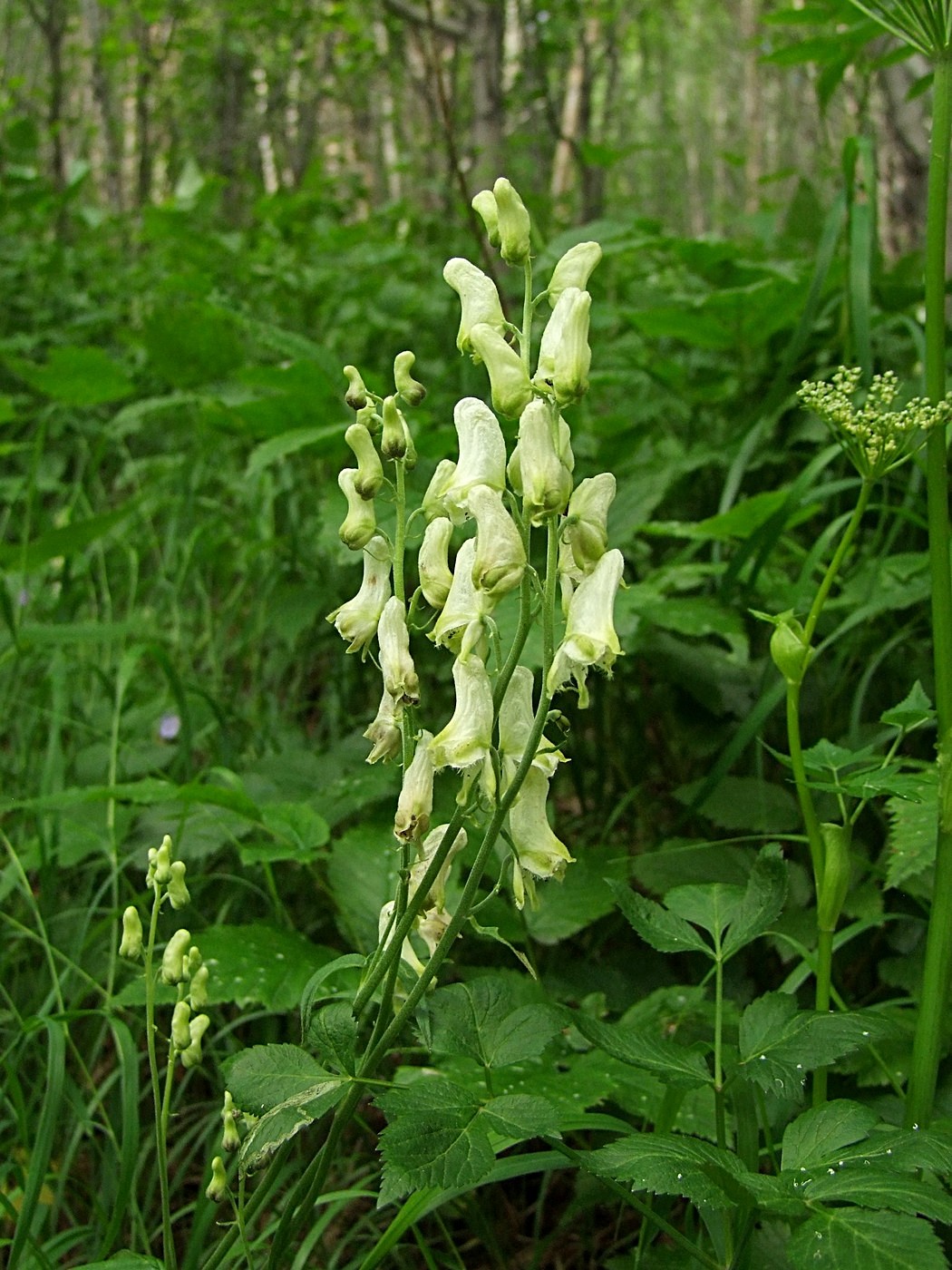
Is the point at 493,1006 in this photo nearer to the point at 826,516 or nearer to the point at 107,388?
the point at 826,516

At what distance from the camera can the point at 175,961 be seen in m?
1.15

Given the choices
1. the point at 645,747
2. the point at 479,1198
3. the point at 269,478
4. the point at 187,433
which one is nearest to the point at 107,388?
the point at 269,478

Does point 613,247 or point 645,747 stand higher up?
point 613,247

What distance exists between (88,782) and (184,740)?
1.13 feet

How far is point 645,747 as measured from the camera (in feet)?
7.63

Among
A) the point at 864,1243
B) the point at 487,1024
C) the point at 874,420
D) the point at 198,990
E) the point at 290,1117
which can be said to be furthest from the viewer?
the point at 874,420

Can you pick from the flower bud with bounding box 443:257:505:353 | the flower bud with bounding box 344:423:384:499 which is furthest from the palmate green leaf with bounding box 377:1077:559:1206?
the flower bud with bounding box 443:257:505:353

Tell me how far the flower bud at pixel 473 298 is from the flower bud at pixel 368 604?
0.22 m

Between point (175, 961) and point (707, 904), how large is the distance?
58cm

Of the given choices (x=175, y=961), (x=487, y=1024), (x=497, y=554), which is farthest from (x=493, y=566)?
(x=175, y=961)

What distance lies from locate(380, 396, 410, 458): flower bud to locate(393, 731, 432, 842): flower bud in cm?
29

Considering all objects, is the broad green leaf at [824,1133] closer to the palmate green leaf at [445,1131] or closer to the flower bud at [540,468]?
the palmate green leaf at [445,1131]

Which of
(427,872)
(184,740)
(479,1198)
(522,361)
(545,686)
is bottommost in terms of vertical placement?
(479,1198)

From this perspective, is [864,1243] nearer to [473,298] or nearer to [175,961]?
[175,961]
